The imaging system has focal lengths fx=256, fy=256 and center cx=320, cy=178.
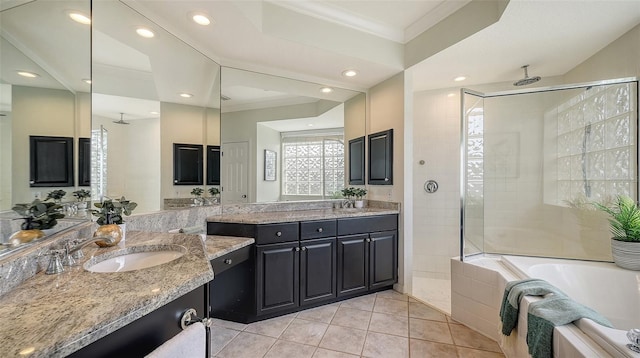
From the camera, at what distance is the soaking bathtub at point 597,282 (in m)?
1.69

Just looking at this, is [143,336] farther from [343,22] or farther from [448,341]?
[343,22]

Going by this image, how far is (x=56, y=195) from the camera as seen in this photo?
47.2 inches

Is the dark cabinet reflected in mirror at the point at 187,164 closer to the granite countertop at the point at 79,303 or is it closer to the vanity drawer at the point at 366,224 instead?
the granite countertop at the point at 79,303

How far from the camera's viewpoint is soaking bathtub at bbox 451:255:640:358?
1.67m

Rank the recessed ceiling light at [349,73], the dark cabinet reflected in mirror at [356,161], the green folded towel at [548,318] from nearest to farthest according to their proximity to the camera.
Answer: the green folded towel at [548,318]
the recessed ceiling light at [349,73]
the dark cabinet reflected in mirror at [356,161]

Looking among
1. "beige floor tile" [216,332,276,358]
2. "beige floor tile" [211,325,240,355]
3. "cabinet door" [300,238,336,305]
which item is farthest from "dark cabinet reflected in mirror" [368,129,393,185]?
"beige floor tile" [211,325,240,355]

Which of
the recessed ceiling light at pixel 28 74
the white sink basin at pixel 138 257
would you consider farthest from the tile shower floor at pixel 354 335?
the recessed ceiling light at pixel 28 74

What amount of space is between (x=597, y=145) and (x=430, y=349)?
7.63 ft

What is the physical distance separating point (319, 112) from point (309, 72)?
0.45 m

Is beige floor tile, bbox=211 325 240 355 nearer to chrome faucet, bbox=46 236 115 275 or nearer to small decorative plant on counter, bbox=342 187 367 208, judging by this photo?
chrome faucet, bbox=46 236 115 275

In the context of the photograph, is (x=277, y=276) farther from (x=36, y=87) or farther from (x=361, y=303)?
(x=36, y=87)

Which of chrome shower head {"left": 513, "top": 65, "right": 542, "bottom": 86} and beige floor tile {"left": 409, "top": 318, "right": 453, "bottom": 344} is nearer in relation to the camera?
beige floor tile {"left": 409, "top": 318, "right": 453, "bottom": 344}

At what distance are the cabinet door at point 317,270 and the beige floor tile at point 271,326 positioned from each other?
0.21 metres

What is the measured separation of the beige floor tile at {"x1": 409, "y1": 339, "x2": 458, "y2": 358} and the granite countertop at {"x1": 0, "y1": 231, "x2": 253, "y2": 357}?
1571 millimetres
